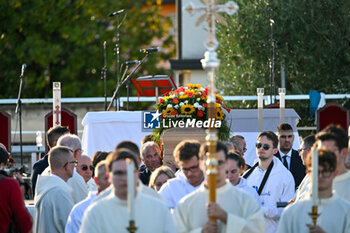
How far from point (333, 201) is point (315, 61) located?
1666cm

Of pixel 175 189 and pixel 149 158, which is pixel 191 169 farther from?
pixel 149 158

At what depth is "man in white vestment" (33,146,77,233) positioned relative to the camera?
8.98m

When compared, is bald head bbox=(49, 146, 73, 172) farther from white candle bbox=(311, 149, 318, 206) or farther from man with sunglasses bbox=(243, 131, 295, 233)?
white candle bbox=(311, 149, 318, 206)

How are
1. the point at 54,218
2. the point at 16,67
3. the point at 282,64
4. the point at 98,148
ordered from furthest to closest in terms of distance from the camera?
the point at 16,67
the point at 282,64
the point at 98,148
the point at 54,218

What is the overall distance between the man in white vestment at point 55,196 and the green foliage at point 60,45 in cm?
2384

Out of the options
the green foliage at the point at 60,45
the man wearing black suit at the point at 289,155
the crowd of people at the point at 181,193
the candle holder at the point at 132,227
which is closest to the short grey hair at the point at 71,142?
the crowd of people at the point at 181,193

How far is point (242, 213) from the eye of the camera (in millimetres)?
7031

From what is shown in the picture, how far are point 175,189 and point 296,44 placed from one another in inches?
612

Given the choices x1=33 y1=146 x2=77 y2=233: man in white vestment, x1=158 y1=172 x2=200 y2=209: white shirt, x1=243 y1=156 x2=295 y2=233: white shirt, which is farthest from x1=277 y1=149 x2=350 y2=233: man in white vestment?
x1=243 y1=156 x2=295 y2=233: white shirt

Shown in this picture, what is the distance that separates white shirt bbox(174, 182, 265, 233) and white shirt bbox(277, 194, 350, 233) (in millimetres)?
253

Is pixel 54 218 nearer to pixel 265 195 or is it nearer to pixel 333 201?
pixel 265 195

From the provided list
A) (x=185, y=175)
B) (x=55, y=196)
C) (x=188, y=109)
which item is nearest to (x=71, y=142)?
(x=55, y=196)

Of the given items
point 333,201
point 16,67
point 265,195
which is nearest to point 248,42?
point 16,67

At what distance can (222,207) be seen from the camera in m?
7.03
